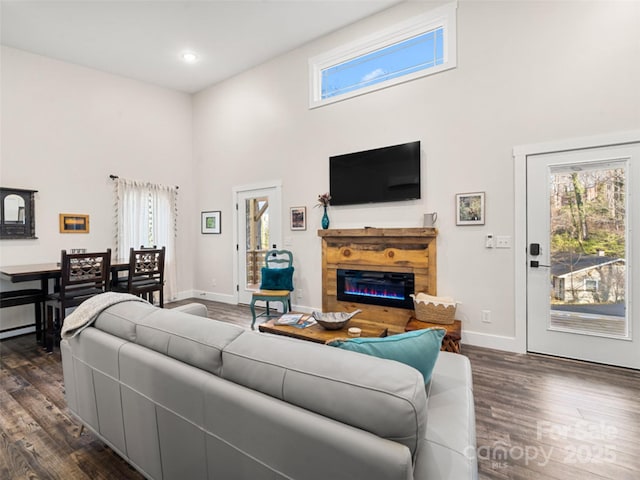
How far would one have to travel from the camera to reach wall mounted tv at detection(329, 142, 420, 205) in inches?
149

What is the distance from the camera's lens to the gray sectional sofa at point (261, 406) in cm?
86

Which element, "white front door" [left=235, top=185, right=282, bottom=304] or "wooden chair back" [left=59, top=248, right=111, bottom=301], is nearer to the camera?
"wooden chair back" [left=59, top=248, right=111, bottom=301]

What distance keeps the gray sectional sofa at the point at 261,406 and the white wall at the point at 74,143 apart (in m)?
3.88

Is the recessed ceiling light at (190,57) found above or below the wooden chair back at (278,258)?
above

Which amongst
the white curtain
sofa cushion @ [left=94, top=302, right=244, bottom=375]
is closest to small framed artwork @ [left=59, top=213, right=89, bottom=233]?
the white curtain

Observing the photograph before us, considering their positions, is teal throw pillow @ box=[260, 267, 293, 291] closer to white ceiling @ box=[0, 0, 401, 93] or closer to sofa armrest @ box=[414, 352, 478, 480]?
sofa armrest @ box=[414, 352, 478, 480]

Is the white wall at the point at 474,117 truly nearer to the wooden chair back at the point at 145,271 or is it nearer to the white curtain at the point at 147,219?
the wooden chair back at the point at 145,271

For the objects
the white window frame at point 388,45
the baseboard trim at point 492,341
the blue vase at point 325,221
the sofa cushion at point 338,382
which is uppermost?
the white window frame at point 388,45

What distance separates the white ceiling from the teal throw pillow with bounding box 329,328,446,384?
4.14 m

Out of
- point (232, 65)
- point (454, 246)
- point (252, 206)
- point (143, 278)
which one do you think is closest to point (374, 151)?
point (454, 246)

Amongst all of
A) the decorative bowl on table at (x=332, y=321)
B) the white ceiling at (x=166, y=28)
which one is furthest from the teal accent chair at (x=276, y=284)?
the white ceiling at (x=166, y=28)

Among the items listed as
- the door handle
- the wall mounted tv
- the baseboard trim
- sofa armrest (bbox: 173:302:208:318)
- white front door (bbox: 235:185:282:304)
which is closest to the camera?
sofa armrest (bbox: 173:302:208:318)

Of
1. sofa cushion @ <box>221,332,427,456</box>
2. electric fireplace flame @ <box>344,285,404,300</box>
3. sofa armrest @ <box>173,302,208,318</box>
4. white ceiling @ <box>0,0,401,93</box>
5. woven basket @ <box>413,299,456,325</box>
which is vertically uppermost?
white ceiling @ <box>0,0,401,93</box>

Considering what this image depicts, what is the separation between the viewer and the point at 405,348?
1166mm
